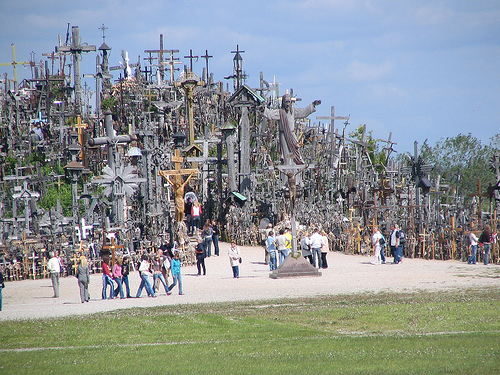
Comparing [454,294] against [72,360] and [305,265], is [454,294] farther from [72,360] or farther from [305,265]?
[72,360]

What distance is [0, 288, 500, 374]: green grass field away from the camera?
494 inches

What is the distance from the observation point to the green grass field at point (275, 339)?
1255 cm

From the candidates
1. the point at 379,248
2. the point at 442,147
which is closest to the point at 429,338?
the point at 379,248

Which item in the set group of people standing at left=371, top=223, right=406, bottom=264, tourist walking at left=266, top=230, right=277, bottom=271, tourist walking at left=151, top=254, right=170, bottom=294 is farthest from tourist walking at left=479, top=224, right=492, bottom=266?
tourist walking at left=151, top=254, right=170, bottom=294

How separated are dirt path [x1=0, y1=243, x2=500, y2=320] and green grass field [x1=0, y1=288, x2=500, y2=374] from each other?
5.51 feet

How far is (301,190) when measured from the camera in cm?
3372

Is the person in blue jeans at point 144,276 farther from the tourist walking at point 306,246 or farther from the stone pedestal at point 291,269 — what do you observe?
the tourist walking at point 306,246

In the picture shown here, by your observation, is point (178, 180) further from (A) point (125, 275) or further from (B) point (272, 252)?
(A) point (125, 275)

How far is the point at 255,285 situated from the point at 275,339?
846cm

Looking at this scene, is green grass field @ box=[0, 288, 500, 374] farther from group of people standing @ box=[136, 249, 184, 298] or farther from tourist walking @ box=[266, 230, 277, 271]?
tourist walking @ box=[266, 230, 277, 271]

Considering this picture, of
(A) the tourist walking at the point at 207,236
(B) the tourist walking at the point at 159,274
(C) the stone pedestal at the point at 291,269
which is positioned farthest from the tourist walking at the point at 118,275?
(A) the tourist walking at the point at 207,236

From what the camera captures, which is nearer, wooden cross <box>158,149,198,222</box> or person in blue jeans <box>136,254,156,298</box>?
person in blue jeans <box>136,254,156,298</box>

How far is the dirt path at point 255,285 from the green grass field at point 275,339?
1.68 m

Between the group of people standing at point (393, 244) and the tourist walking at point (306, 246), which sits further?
the group of people standing at point (393, 244)
